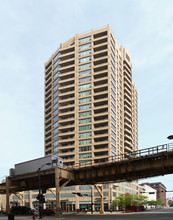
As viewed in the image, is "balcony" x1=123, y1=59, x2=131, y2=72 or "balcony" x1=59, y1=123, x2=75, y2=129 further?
"balcony" x1=123, y1=59, x2=131, y2=72

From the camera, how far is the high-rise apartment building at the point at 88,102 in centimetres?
10706

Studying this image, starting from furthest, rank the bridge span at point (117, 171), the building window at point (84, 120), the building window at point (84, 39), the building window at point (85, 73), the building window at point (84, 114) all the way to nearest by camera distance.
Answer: the building window at point (84, 39)
the building window at point (85, 73)
the building window at point (84, 114)
the building window at point (84, 120)
the bridge span at point (117, 171)

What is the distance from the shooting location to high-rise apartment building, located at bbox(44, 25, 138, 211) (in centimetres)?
10706

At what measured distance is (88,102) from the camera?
4380 inches

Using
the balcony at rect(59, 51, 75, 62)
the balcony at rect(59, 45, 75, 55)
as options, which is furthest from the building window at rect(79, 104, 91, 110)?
the balcony at rect(59, 45, 75, 55)

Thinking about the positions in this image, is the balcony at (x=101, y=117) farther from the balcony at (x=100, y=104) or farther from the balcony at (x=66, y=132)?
the balcony at (x=66, y=132)

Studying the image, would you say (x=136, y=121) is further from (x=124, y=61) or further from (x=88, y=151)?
(x=88, y=151)

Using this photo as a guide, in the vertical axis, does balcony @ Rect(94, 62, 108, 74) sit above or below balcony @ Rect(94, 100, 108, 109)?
above

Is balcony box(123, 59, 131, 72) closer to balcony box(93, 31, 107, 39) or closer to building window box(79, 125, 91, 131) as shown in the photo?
balcony box(93, 31, 107, 39)

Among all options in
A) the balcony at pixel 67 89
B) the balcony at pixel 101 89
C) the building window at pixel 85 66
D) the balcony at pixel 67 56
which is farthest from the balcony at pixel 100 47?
the balcony at pixel 67 89

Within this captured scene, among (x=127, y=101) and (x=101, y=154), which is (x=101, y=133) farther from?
(x=127, y=101)

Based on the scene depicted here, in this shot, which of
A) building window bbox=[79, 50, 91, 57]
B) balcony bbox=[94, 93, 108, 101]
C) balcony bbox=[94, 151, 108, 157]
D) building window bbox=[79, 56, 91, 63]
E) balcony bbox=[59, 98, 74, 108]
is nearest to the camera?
balcony bbox=[94, 151, 108, 157]

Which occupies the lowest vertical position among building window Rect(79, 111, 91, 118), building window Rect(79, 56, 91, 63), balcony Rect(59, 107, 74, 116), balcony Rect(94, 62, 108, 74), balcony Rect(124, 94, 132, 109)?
building window Rect(79, 111, 91, 118)

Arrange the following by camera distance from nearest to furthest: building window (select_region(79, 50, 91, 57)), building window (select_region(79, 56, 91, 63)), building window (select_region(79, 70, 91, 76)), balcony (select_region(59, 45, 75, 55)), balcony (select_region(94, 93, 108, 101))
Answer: balcony (select_region(94, 93, 108, 101)) < building window (select_region(79, 70, 91, 76)) < building window (select_region(79, 56, 91, 63)) < building window (select_region(79, 50, 91, 57)) < balcony (select_region(59, 45, 75, 55))
